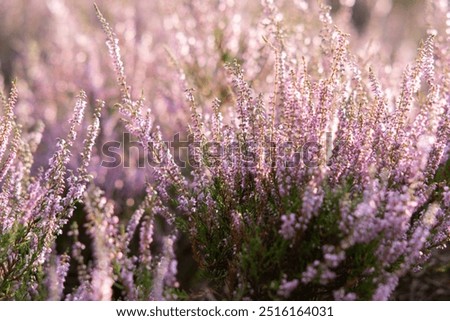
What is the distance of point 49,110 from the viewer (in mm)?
4957

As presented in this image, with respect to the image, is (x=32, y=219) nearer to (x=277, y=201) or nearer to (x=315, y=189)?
(x=277, y=201)

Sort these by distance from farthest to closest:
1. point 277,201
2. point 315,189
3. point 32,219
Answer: point 32,219, point 277,201, point 315,189

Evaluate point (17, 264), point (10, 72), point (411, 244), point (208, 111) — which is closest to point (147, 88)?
point (208, 111)

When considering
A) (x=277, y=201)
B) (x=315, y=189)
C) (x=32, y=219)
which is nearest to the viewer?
(x=315, y=189)

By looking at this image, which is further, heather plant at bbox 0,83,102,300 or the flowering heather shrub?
heather plant at bbox 0,83,102,300

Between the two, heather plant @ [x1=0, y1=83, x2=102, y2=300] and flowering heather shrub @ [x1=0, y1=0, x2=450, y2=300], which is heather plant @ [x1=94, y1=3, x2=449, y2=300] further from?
heather plant @ [x1=0, y1=83, x2=102, y2=300]

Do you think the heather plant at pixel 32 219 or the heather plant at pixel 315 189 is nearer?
the heather plant at pixel 315 189

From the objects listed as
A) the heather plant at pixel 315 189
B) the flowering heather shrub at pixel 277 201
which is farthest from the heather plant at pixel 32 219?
the heather plant at pixel 315 189

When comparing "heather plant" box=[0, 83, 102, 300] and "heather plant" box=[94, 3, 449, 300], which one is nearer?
"heather plant" box=[94, 3, 449, 300]

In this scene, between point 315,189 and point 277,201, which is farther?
point 277,201

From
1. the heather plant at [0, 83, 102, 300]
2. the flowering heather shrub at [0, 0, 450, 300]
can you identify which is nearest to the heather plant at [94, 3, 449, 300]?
the flowering heather shrub at [0, 0, 450, 300]

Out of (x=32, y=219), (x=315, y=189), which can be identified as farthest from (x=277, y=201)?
(x=32, y=219)

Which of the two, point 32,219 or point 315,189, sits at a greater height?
point 32,219

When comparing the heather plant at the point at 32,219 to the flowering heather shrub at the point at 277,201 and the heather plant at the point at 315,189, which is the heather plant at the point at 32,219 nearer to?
the flowering heather shrub at the point at 277,201
